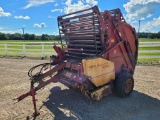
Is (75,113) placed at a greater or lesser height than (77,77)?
lesser

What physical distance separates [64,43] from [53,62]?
0.77 metres

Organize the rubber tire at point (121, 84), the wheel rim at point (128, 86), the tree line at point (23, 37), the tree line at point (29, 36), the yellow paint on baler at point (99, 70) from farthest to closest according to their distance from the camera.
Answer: the tree line at point (23, 37) < the tree line at point (29, 36) < the wheel rim at point (128, 86) < the rubber tire at point (121, 84) < the yellow paint on baler at point (99, 70)

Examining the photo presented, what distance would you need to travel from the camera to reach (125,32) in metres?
5.98

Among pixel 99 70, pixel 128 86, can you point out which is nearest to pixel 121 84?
pixel 128 86

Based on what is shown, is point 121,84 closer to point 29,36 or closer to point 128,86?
point 128,86

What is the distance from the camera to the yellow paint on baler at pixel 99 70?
4.79 metres

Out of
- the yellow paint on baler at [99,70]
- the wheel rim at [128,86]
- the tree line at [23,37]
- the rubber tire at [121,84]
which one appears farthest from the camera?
the tree line at [23,37]

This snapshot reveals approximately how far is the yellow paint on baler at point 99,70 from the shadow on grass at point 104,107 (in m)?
0.61

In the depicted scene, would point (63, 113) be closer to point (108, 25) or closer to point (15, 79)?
point (108, 25)

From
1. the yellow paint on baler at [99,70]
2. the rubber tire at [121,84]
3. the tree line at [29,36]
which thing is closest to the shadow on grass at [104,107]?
the rubber tire at [121,84]

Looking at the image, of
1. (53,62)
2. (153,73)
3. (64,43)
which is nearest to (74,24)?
(64,43)

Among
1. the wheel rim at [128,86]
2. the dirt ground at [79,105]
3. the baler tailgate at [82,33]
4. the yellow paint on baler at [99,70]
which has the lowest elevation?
the dirt ground at [79,105]

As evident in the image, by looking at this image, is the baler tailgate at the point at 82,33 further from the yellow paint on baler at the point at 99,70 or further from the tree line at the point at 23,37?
the tree line at the point at 23,37

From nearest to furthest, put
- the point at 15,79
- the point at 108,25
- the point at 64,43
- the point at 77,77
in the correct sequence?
the point at 77,77
the point at 108,25
the point at 64,43
the point at 15,79
